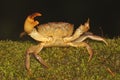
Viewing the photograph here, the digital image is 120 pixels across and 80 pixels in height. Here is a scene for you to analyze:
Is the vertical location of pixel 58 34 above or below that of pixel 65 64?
above

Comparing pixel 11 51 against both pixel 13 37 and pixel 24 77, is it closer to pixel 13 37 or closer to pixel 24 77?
pixel 24 77

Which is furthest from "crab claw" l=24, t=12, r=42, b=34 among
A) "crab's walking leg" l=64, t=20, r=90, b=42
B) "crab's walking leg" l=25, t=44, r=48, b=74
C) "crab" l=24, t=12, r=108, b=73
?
"crab's walking leg" l=64, t=20, r=90, b=42

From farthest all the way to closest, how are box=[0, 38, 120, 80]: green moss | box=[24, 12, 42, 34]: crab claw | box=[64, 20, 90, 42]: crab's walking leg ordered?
1. box=[64, 20, 90, 42]: crab's walking leg
2. box=[24, 12, 42, 34]: crab claw
3. box=[0, 38, 120, 80]: green moss

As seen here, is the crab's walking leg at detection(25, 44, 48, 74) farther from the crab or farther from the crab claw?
the crab claw

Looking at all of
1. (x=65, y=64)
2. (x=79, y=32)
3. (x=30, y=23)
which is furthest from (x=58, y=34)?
(x=65, y=64)

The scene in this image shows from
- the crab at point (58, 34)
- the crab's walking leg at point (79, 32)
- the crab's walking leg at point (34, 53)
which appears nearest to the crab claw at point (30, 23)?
the crab at point (58, 34)

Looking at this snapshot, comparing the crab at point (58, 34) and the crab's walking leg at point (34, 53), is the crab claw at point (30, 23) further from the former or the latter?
the crab's walking leg at point (34, 53)

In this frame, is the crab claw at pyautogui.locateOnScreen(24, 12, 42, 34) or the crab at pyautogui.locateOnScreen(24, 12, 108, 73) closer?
the crab claw at pyautogui.locateOnScreen(24, 12, 42, 34)

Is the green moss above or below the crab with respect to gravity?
below

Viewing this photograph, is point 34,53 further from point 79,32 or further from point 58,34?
point 79,32
